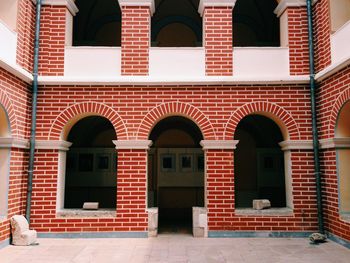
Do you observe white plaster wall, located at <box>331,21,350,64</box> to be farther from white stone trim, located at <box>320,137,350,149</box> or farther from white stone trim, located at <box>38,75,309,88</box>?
white stone trim, located at <box>320,137,350,149</box>

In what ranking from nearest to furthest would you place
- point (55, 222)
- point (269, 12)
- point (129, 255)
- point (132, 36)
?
point (129, 255), point (55, 222), point (132, 36), point (269, 12)

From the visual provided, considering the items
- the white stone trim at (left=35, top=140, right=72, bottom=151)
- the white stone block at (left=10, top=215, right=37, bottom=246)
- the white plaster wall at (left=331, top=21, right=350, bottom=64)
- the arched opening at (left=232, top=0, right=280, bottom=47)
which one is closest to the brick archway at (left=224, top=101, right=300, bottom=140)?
the white plaster wall at (left=331, top=21, right=350, bottom=64)

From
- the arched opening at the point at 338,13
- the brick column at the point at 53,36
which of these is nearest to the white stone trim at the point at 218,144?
the arched opening at the point at 338,13

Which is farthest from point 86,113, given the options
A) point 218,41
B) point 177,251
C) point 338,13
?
point 338,13

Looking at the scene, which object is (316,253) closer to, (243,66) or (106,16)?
(243,66)

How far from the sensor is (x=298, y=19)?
795 cm

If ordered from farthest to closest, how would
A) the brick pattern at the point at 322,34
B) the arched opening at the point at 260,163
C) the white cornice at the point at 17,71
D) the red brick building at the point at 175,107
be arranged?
the arched opening at the point at 260,163
the brick pattern at the point at 322,34
the red brick building at the point at 175,107
the white cornice at the point at 17,71

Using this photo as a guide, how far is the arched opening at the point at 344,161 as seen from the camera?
22.4 ft

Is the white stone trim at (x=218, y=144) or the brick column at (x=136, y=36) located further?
the brick column at (x=136, y=36)

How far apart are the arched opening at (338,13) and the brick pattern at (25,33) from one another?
22.1ft

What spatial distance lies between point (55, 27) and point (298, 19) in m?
5.85

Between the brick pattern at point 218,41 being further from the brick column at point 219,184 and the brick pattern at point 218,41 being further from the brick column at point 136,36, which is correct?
the brick column at point 219,184

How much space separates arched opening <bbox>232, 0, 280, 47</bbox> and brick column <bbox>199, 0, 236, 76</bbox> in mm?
2628

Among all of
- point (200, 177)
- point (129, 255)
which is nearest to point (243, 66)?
point (200, 177)
